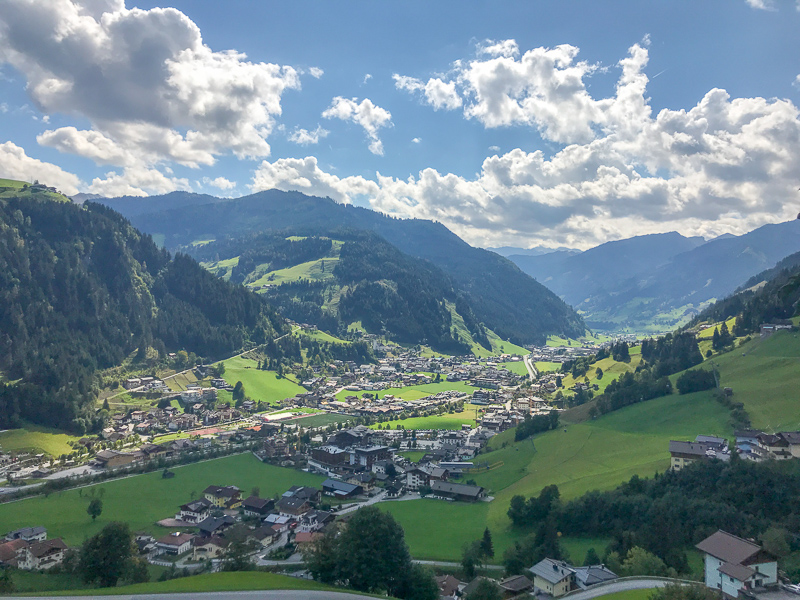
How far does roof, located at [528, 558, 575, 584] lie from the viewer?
35.7m

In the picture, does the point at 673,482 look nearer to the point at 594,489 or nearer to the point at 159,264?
the point at 594,489

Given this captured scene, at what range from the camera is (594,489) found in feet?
173

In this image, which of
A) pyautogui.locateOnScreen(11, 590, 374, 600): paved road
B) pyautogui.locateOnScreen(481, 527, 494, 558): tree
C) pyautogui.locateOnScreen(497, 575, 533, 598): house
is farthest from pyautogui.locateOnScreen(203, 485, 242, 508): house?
pyautogui.locateOnScreen(497, 575, 533, 598): house

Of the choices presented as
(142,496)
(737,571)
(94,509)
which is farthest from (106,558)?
(737,571)

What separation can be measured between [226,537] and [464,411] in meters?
76.0

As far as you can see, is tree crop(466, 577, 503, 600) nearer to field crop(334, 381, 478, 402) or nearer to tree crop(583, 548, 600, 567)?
tree crop(583, 548, 600, 567)

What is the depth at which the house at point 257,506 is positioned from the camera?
61.0 m

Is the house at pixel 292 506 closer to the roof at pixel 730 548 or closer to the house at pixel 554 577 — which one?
the house at pixel 554 577

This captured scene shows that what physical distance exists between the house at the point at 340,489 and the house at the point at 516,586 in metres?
32.8

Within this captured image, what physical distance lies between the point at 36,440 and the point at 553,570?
83858 mm

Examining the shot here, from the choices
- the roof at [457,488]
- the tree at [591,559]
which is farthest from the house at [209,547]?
the tree at [591,559]

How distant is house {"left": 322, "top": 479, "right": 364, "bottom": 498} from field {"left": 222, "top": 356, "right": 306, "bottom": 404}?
64022 millimetres

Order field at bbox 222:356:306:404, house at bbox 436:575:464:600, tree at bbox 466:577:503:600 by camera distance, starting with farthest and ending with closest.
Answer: field at bbox 222:356:306:404 < house at bbox 436:575:464:600 < tree at bbox 466:577:503:600

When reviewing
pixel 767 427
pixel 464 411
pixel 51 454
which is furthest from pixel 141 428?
pixel 767 427
